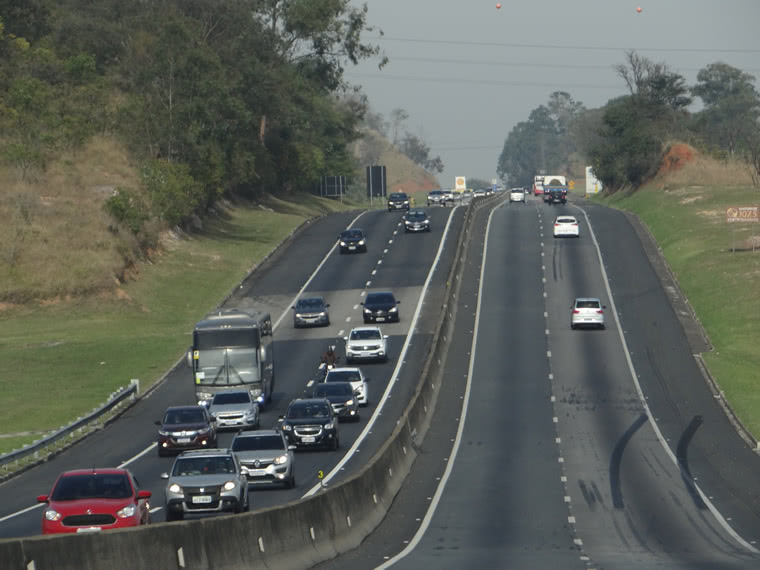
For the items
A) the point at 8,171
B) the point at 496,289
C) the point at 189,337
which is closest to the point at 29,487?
the point at 189,337

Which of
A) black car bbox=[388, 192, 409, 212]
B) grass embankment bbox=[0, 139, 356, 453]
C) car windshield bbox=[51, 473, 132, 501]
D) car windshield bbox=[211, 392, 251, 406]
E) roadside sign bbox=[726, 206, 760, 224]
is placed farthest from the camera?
black car bbox=[388, 192, 409, 212]

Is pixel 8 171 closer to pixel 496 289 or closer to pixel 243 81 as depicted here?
pixel 243 81

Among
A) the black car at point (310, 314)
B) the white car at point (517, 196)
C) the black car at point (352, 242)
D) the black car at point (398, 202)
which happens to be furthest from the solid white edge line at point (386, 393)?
the white car at point (517, 196)

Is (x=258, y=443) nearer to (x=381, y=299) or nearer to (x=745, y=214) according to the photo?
(x=381, y=299)

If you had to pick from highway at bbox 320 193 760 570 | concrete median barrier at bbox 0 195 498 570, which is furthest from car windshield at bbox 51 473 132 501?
highway at bbox 320 193 760 570

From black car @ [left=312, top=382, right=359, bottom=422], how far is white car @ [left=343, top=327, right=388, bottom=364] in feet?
38.1

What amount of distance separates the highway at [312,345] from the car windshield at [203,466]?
2.32 m

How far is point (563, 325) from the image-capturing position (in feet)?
231

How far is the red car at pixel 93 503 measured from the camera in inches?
890

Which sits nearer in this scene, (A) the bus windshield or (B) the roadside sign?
(A) the bus windshield

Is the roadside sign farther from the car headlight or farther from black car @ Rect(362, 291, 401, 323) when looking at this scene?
the car headlight

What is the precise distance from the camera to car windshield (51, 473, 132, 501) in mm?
23172

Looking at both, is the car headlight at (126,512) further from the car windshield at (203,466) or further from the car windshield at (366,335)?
the car windshield at (366,335)

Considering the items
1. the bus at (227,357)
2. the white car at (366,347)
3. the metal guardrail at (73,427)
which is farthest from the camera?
the white car at (366,347)
